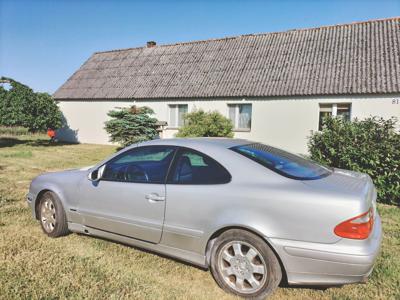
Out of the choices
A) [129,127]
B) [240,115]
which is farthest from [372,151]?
[129,127]

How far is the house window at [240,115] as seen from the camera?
1497cm

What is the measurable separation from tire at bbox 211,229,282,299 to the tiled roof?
38.3 feet

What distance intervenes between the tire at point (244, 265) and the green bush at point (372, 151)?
14.4 feet

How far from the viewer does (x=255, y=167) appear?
2.97 m

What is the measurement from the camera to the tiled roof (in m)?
13.0

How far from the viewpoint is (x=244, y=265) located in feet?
9.29

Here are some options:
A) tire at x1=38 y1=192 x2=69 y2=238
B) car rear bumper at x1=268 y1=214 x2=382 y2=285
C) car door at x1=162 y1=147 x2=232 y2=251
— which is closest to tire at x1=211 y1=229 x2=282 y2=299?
car rear bumper at x1=268 y1=214 x2=382 y2=285

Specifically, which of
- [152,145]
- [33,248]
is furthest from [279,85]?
[33,248]

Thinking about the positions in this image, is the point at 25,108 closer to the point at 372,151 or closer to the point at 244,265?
the point at 372,151

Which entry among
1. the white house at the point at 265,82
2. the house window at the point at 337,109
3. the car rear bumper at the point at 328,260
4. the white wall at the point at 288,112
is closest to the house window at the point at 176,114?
the white house at the point at 265,82

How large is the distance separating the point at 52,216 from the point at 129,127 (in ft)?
34.0

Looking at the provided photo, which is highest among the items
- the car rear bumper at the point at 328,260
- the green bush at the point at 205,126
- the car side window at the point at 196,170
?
the green bush at the point at 205,126

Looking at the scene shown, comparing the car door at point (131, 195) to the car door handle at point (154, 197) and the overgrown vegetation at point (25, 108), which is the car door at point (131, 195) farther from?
the overgrown vegetation at point (25, 108)

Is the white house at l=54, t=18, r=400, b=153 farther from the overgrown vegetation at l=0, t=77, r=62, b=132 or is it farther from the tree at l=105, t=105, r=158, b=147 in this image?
the overgrown vegetation at l=0, t=77, r=62, b=132
